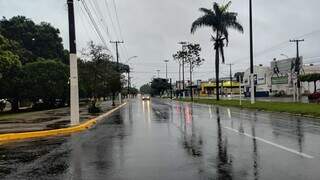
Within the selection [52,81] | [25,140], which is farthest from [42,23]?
[25,140]

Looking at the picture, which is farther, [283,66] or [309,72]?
[283,66]

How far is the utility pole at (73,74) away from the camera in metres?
25.5

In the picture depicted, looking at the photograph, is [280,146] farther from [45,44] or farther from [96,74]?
[45,44]

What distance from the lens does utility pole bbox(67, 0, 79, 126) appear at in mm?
25500

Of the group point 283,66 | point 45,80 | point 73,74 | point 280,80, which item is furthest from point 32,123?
point 280,80

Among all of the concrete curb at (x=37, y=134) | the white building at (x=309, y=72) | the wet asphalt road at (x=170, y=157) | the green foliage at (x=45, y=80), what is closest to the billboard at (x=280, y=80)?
the white building at (x=309, y=72)

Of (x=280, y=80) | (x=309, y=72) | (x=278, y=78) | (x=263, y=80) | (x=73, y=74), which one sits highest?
(x=309, y=72)

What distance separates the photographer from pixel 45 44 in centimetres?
9188

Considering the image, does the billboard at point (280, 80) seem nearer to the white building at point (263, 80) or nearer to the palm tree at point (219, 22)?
the white building at point (263, 80)

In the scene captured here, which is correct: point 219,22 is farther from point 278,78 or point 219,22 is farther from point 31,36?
point 278,78

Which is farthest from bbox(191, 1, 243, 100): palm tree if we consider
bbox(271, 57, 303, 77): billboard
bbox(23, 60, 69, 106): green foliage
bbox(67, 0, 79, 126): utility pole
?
bbox(67, 0, 79, 126): utility pole

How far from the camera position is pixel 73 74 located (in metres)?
25.5

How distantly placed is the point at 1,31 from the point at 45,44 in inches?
357

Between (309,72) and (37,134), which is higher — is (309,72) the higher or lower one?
the higher one
